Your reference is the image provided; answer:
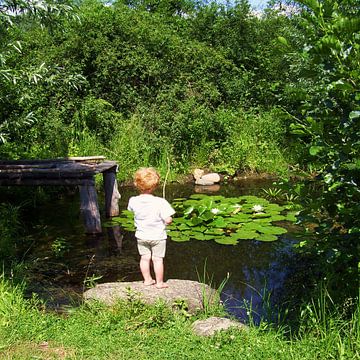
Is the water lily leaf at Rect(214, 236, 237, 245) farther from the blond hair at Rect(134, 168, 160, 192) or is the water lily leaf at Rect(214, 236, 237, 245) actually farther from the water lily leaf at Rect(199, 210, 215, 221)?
the blond hair at Rect(134, 168, 160, 192)

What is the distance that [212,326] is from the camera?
13.3 ft

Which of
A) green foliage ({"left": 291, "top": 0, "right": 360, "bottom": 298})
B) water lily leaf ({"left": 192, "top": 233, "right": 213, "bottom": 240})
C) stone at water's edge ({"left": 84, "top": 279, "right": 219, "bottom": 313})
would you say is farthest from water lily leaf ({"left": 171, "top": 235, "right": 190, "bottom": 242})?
green foliage ({"left": 291, "top": 0, "right": 360, "bottom": 298})

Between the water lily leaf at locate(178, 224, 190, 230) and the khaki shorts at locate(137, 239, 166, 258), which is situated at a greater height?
the khaki shorts at locate(137, 239, 166, 258)

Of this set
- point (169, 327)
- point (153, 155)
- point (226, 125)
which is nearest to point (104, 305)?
point (169, 327)

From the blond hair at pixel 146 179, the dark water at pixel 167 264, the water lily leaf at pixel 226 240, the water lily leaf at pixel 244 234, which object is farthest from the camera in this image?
the water lily leaf at pixel 244 234

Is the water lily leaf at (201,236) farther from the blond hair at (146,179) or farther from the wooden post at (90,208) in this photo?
the blond hair at (146,179)

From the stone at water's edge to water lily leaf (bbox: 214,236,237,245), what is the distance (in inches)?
77.6

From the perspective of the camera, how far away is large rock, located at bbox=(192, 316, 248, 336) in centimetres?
395

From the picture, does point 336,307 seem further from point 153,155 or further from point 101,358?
point 153,155

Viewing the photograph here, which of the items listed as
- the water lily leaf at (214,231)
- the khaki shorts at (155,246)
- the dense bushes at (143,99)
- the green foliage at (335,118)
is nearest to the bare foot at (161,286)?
the khaki shorts at (155,246)

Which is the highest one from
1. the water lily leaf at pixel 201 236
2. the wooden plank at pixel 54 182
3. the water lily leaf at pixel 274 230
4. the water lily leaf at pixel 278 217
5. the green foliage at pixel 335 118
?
the green foliage at pixel 335 118

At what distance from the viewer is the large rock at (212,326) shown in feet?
13.0

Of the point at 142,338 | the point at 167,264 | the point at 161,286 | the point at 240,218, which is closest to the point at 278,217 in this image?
the point at 240,218

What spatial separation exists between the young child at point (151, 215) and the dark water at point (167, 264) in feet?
2.85
